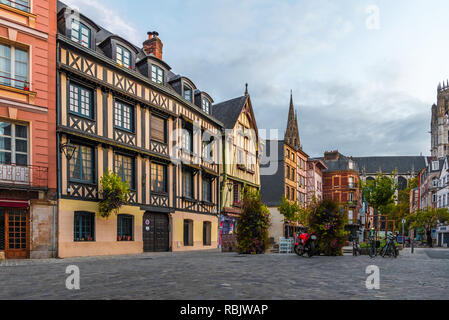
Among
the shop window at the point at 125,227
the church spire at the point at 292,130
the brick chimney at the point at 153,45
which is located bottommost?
the shop window at the point at 125,227

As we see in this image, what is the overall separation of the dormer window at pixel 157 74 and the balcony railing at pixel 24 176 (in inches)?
353

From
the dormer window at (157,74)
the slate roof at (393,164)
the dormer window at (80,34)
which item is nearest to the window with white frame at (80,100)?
the dormer window at (80,34)

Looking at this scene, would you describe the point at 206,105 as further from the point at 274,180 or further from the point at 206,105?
the point at 274,180

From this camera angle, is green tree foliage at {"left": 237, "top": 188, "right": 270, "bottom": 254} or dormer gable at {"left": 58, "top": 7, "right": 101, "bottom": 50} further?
green tree foliage at {"left": 237, "top": 188, "right": 270, "bottom": 254}

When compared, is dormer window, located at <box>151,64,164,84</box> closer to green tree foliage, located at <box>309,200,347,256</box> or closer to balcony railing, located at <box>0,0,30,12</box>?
balcony railing, located at <box>0,0,30,12</box>

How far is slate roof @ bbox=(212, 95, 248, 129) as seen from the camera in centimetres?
3110

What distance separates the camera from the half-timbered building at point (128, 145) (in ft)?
55.4

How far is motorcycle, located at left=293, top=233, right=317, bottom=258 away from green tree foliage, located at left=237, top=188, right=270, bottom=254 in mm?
2085

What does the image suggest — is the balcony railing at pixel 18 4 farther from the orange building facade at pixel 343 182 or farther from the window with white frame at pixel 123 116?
the orange building facade at pixel 343 182

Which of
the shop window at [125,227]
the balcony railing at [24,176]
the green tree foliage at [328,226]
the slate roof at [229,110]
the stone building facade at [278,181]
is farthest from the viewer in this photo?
the stone building facade at [278,181]

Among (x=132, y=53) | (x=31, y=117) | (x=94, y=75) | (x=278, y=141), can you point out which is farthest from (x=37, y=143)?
(x=278, y=141)

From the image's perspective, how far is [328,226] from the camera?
17547mm

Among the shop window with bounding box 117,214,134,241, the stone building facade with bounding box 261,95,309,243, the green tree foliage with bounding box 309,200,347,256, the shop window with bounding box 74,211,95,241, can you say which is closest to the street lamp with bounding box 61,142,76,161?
the shop window with bounding box 74,211,95,241

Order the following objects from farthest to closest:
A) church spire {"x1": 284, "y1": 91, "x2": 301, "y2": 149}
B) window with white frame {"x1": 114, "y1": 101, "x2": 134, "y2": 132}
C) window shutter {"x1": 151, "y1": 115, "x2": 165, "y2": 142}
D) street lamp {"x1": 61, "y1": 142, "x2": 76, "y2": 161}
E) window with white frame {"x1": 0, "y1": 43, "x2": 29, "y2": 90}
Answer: church spire {"x1": 284, "y1": 91, "x2": 301, "y2": 149} < window shutter {"x1": 151, "y1": 115, "x2": 165, "y2": 142} < window with white frame {"x1": 114, "y1": 101, "x2": 134, "y2": 132} < street lamp {"x1": 61, "y1": 142, "x2": 76, "y2": 161} < window with white frame {"x1": 0, "y1": 43, "x2": 29, "y2": 90}
